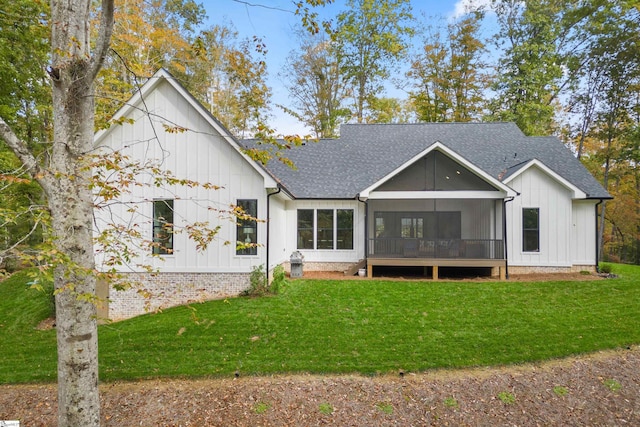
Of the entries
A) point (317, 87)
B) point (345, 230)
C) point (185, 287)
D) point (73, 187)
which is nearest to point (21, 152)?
point (73, 187)

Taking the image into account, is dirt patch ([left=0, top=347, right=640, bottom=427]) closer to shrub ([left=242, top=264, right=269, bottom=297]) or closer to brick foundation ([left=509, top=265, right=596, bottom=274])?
shrub ([left=242, top=264, right=269, bottom=297])

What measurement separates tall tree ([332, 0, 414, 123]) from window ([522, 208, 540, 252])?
1630cm

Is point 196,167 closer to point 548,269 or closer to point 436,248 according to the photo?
point 436,248

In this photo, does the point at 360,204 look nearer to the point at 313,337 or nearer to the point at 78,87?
the point at 313,337

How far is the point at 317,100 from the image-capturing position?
2647cm

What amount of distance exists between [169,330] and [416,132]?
15783mm

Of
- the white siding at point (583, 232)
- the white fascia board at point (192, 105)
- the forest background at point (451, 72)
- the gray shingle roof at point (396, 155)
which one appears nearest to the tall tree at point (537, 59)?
the forest background at point (451, 72)

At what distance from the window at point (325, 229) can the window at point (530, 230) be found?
6828 millimetres

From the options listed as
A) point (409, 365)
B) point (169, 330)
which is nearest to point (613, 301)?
point (409, 365)

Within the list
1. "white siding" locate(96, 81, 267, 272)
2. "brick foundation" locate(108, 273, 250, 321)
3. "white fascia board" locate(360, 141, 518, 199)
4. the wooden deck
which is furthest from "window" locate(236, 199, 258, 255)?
the wooden deck

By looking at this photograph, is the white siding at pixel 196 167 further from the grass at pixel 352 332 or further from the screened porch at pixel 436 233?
the screened porch at pixel 436 233

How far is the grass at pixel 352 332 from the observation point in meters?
6.65

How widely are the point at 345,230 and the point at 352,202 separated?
1.24 metres

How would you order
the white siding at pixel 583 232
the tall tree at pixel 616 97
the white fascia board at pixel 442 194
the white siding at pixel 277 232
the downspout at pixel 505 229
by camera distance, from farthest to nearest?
the tall tree at pixel 616 97, the white siding at pixel 583 232, the downspout at pixel 505 229, the white fascia board at pixel 442 194, the white siding at pixel 277 232
